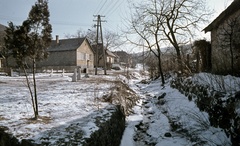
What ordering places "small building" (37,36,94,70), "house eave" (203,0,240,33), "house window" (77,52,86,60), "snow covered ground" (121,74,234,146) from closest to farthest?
1. "snow covered ground" (121,74,234,146)
2. "house eave" (203,0,240,33)
3. "small building" (37,36,94,70)
4. "house window" (77,52,86,60)

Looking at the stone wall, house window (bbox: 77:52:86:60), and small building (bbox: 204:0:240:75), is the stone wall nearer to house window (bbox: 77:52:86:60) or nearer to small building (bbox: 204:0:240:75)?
small building (bbox: 204:0:240:75)

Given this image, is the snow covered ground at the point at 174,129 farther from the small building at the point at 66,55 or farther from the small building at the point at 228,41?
the small building at the point at 66,55

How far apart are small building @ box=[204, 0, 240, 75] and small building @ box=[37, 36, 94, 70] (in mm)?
27554

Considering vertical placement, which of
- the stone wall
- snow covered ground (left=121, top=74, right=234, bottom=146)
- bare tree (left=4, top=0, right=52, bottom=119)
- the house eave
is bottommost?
snow covered ground (left=121, top=74, right=234, bottom=146)

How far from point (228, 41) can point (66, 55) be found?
1246 inches

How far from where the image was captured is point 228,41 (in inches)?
354

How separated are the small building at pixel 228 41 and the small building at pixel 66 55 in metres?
27.6

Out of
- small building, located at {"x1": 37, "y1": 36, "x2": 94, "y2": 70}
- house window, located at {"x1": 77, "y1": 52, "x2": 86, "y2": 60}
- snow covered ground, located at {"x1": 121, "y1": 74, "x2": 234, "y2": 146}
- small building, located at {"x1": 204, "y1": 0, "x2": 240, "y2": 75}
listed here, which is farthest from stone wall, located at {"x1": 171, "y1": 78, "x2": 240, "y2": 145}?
house window, located at {"x1": 77, "y1": 52, "x2": 86, "y2": 60}

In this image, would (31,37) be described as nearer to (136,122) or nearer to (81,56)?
(136,122)

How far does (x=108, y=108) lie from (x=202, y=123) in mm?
3304

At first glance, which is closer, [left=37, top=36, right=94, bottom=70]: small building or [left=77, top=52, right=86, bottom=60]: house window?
[left=37, top=36, right=94, bottom=70]: small building

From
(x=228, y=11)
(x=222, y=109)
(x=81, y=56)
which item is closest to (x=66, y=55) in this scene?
(x=81, y=56)

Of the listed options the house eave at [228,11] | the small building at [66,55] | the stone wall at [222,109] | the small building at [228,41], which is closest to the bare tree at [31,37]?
the stone wall at [222,109]

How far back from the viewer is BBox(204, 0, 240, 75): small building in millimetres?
8172
